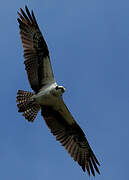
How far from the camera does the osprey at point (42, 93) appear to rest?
1905 cm

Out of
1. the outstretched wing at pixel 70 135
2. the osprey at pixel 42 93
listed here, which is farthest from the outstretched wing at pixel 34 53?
the outstretched wing at pixel 70 135

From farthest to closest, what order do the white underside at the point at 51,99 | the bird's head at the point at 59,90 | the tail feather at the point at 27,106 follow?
1. the tail feather at the point at 27,106
2. the white underside at the point at 51,99
3. the bird's head at the point at 59,90

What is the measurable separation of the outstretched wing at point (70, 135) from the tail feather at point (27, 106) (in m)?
0.42

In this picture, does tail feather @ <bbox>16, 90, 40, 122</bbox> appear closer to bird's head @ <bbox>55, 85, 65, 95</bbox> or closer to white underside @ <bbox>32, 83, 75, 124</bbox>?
white underside @ <bbox>32, 83, 75, 124</bbox>

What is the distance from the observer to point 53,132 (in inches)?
781

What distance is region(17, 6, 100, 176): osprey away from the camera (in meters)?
19.0

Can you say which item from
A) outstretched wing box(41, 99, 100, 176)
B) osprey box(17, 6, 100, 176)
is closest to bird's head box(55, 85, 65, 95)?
osprey box(17, 6, 100, 176)

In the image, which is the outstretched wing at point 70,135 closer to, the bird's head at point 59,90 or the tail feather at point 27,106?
the tail feather at point 27,106

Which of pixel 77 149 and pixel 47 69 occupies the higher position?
pixel 47 69

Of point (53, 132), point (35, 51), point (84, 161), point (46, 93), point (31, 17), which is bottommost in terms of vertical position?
point (84, 161)

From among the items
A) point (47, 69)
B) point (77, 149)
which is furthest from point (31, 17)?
point (77, 149)

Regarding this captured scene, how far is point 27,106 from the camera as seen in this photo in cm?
1934

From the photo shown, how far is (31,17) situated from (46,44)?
1.22 meters

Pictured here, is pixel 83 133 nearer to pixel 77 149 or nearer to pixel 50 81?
pixel 77 149
